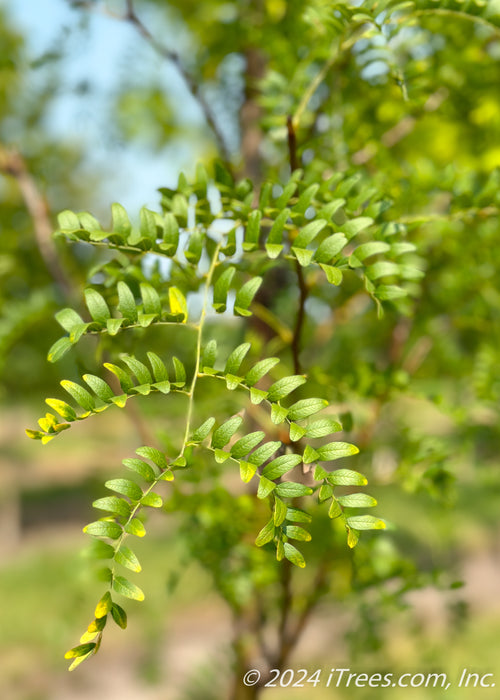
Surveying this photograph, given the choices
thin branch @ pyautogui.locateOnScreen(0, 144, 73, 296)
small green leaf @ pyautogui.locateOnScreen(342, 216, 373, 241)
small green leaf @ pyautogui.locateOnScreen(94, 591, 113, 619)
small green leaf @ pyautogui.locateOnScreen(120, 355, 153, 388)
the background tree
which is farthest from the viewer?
thin branch @ pyautogui.locateOnScreen(0, 144, 73, 296)

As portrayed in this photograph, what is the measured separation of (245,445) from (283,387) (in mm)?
93

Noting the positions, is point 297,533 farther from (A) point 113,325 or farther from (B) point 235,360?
(A) point 113,325

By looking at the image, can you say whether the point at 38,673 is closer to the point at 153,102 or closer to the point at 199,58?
the point at 153,102

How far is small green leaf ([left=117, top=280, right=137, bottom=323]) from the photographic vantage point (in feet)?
2.60

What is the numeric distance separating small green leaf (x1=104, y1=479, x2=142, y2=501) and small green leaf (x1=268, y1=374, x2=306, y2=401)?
0.67 ft

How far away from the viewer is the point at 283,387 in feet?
2.48

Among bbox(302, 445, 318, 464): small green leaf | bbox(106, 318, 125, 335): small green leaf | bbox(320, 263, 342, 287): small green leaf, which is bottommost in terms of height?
bbox(302, 445, 318, 464): small green leaf

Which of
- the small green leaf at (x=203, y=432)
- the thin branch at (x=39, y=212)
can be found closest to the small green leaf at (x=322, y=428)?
the small green leaf at (x=203, y=432)

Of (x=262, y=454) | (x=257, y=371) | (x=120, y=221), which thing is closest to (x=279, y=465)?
(x=262, y=454)

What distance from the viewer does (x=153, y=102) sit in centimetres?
269

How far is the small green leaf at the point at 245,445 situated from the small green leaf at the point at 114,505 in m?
0.15

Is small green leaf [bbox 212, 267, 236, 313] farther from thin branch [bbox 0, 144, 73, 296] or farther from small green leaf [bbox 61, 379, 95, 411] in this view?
thin branch [bbox 0, 144, 73, 296]

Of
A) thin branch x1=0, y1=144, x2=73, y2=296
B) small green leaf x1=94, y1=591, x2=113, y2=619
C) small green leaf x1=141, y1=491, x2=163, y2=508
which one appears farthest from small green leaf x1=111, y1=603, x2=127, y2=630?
thin branch x1=0, y1=144, x2=73, y2=296

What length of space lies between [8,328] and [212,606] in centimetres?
607
